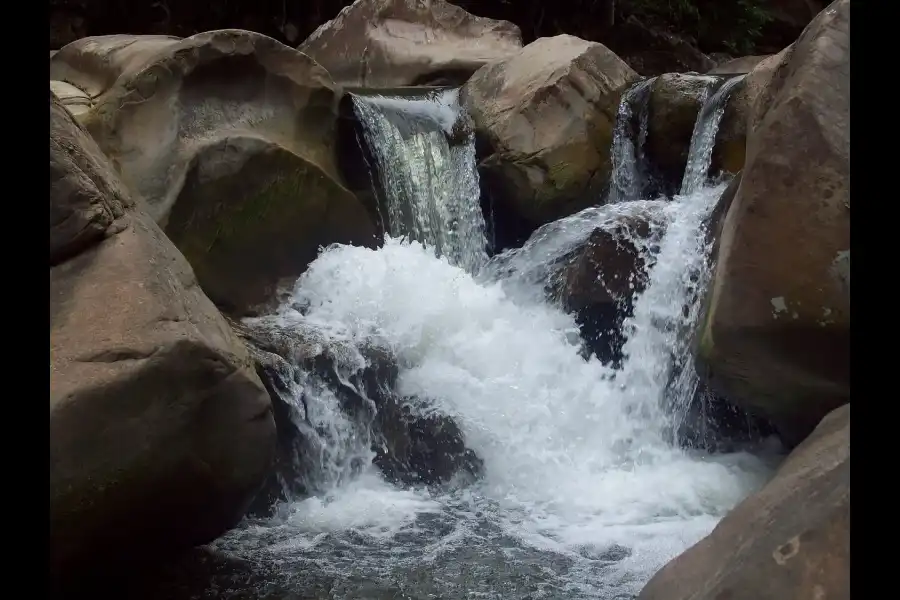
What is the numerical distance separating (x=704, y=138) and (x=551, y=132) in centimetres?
114

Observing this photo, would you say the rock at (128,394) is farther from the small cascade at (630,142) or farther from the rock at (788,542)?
the small cascade at (630,142)

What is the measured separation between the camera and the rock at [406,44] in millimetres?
8219

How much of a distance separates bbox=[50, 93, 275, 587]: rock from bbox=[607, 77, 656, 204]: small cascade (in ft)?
14.3

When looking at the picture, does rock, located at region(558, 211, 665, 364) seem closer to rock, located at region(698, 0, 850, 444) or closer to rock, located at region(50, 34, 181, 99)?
rock, located at region(698, 0, 850, 444)

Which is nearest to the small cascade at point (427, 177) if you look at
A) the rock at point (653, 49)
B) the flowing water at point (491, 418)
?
the flowing water at point (491, 418)

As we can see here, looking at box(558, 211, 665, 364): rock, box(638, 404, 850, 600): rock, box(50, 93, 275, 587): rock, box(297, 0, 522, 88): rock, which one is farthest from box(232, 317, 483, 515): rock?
box(297, 0, 522, 88): rock

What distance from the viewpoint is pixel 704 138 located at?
20.5 ft

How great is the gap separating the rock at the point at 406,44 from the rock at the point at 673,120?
1966mm

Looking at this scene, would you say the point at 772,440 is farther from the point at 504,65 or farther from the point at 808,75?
the point at 504,65

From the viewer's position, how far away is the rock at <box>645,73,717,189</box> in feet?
21.5

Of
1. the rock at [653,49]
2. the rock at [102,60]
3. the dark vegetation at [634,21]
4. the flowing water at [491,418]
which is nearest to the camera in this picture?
the flowing water at [491,418]

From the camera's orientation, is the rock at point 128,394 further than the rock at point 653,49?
No

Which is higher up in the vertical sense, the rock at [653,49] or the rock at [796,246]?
the rock at [653,49]

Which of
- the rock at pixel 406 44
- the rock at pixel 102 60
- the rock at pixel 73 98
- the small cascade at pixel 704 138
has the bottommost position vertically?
the small cascade at pixel 704 138
